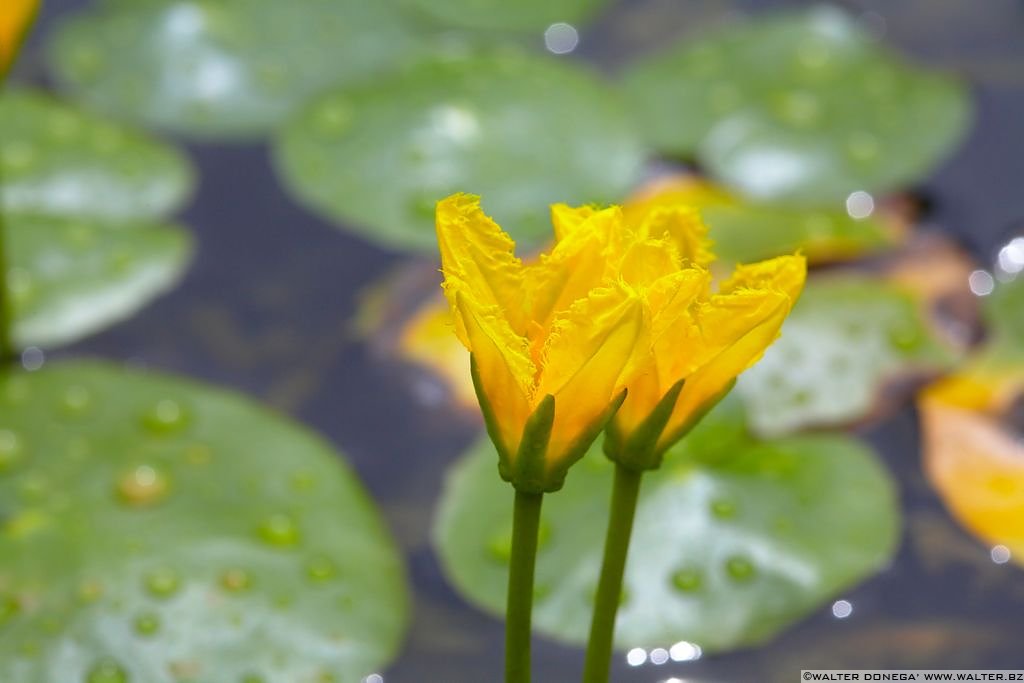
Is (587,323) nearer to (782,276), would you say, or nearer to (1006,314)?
(782,276)

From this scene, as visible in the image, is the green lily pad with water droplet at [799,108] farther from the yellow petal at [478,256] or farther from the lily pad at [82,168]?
the yellow petal at [478,256]

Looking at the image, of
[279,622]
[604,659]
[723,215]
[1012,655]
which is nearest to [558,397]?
[604,659]

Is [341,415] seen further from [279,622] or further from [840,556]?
[840,556]

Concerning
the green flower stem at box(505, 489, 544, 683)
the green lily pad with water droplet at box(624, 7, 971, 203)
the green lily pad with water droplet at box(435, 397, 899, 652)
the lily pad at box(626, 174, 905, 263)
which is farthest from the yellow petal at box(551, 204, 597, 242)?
the green lily pad with water droplet at box(624, 7, 971, 203)

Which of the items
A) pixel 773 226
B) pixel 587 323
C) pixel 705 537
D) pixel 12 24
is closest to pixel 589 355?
pixel 587 323

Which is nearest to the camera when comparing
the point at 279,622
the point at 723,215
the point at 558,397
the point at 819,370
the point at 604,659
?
the point at 558,397

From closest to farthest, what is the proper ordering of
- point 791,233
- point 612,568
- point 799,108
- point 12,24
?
1. point 612,568
2. point 12,24
3. point 791,233
4. point 799,108
